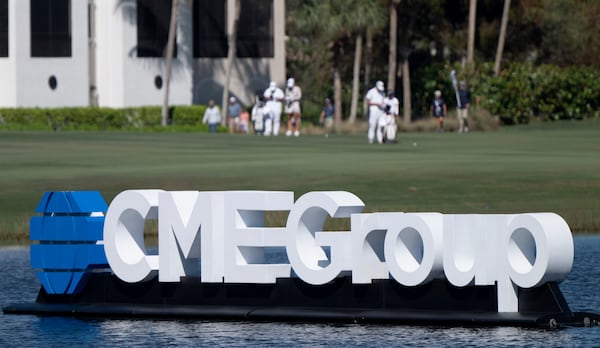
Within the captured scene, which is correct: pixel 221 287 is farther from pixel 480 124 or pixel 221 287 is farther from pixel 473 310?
pixel 480 124

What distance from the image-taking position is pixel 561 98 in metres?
77.0

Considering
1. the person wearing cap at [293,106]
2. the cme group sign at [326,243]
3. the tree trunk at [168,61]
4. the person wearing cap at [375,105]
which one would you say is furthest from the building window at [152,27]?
the cme group sign at [326,243]

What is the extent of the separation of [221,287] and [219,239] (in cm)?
70

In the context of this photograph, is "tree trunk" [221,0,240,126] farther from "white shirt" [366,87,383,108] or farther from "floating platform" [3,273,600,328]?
"floating platform" [3,273,600,328]

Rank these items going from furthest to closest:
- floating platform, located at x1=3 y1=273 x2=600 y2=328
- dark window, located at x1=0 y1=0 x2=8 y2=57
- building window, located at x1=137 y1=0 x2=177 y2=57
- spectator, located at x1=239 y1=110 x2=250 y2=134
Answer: building window, located at x1=137 y1=0 x2=177 y2=57, dark window, located at x1=0 y1=0 x2=8 y2=57, spectator, located at x1=239 y1=110 x2=250 y2=134, floating platform, located at x1=3 y1=273 x2=600 y2=328

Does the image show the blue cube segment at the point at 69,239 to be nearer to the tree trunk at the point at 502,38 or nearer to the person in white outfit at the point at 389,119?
the person in white outfit at the point at 389,119

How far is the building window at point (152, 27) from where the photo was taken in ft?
274

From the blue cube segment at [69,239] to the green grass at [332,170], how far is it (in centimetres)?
1037

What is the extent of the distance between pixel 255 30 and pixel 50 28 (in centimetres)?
1210

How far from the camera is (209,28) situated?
86.8m

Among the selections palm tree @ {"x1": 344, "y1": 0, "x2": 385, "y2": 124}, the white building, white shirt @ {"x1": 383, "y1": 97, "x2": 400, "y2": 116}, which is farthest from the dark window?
white shirt @ {"x1": 383, "y1": 97, "x2": 400, "y2": 116}

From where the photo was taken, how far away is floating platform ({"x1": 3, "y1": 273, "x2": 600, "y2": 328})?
17922mm

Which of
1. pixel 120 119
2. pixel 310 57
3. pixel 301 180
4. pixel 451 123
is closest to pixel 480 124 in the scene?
pixel 451 123

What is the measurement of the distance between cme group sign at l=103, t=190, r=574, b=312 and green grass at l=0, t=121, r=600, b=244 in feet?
38.1
